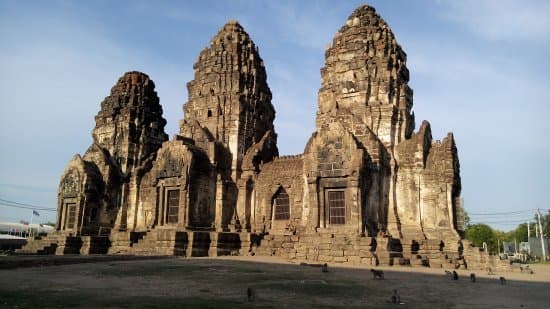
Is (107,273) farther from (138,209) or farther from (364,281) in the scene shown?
(138,209)

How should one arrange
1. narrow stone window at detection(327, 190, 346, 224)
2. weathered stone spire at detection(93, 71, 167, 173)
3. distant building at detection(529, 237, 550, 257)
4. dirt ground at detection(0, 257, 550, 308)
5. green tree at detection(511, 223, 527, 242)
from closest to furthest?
dirt ground at detection(0, 257, 550, 308) → narrow stone window at detection(327, 190, 346, 224) → weathered stone spire at detection(93, 71, 167, 173) → distant building at detection(529, 237, 550, 257) → green tree at detection(511, 223, 527, 242)

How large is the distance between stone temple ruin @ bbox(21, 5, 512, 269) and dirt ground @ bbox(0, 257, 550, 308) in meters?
5.63

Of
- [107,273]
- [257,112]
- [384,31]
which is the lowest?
[107,273]

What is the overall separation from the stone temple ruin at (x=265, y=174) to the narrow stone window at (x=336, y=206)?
0.07m

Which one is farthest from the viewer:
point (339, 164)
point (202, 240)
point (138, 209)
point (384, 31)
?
point (138, 209)

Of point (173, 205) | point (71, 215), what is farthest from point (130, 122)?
point (173, 205)

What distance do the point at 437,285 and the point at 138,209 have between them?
21304 mm

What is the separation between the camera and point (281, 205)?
24969mm

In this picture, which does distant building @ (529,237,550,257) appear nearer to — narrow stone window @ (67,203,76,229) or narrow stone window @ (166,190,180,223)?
narrow stone window @ (166,190,180,223)

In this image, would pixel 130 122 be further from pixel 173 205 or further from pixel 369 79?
pixel 369 79

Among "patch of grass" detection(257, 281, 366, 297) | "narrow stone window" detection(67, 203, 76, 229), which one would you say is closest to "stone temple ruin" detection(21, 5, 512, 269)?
"narrow stone window" detection(67, 203, 76, 229)

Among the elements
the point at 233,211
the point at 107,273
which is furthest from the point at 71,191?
the point at 107,273

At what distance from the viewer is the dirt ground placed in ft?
26.8

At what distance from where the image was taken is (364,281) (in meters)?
12.1
